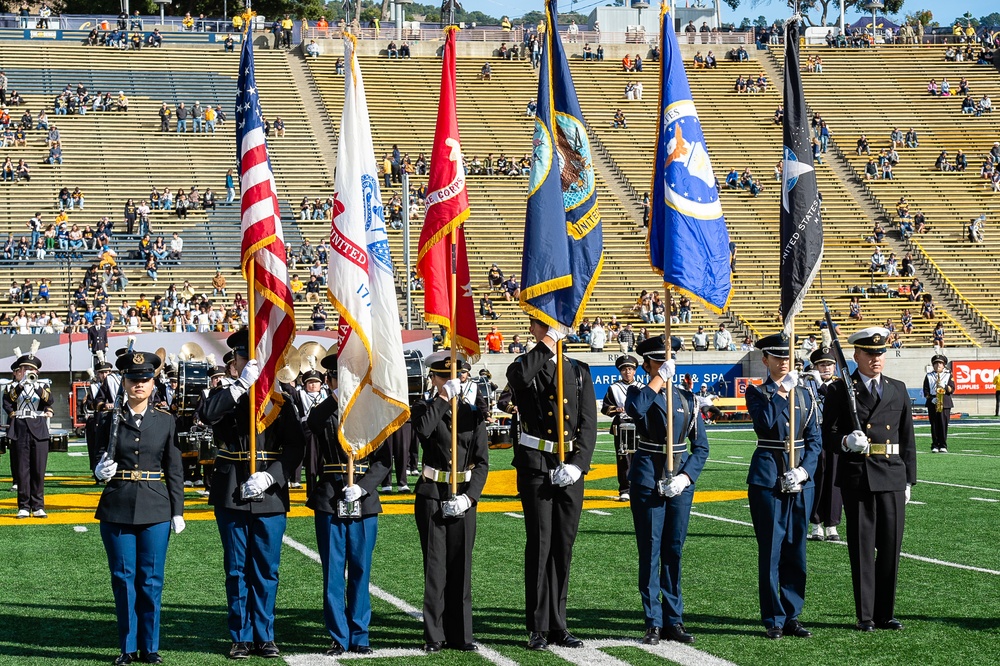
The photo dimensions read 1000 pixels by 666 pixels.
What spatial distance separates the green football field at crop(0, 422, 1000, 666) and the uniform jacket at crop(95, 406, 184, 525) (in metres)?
0.88

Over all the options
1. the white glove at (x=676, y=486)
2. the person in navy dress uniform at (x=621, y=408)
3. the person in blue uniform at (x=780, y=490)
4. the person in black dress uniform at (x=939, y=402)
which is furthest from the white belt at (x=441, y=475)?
the person in black dress uniform at (x=939, y=402)

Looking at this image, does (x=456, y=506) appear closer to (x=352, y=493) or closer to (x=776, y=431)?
(x=352, y=493)

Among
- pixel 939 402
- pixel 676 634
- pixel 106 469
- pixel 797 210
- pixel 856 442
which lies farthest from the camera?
pixel 939 402

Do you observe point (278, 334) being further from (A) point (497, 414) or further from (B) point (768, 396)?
(A) point (497, 414)

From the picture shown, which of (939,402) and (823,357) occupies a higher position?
(823,357)

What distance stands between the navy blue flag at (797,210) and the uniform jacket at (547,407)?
5.99 feet

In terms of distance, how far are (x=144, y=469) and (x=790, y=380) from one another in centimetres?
408

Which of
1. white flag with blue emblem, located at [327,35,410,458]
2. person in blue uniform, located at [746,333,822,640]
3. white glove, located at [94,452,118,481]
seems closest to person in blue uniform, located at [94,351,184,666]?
white glove, located at [94,452,118,481]

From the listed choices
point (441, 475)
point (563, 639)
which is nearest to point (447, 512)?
point (441, 475)

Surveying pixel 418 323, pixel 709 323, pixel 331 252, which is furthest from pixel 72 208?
pixel 331 252

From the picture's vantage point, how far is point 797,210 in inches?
377

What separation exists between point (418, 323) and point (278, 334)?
2816cm

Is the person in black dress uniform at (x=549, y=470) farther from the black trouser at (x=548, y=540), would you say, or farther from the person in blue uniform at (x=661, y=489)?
the person in blue uniform at (x=661, y=489)

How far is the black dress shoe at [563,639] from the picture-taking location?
27.0 feet
